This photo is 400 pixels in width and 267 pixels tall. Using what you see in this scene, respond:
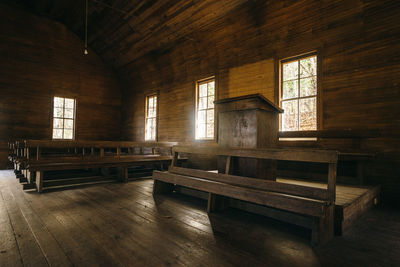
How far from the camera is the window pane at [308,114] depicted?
4746 millimetres

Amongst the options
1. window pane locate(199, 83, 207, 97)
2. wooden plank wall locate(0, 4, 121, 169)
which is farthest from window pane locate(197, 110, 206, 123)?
wooden plank wall locate(0, 4, 121, 169)

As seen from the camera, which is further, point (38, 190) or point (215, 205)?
point (38, 190)

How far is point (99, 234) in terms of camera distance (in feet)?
7.01

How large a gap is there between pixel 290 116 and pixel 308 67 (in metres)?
1.13

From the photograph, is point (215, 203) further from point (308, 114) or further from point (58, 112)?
point (58, 112)

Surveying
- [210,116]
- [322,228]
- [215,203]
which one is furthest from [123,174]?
[322,228]

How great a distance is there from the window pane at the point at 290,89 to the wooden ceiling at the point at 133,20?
2.32 meters

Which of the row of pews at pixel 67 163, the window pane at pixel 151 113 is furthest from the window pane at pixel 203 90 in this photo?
the window pane at pixel 151 113

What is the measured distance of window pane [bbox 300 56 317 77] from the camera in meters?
4.84

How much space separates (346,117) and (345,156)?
1.11 meters

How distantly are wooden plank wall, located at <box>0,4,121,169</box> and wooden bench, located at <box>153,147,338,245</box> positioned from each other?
318 inches

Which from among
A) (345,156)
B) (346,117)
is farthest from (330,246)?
(346,117)

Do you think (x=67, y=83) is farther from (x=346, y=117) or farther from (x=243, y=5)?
(x=346, y=117)

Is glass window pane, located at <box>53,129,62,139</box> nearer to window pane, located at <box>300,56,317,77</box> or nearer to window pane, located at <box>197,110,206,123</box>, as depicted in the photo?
window pane, located at <box>197,110,206,123</box>
